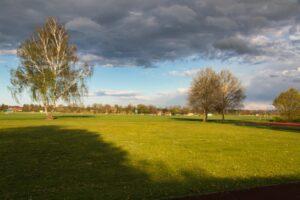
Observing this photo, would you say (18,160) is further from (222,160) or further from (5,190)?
(222,160)

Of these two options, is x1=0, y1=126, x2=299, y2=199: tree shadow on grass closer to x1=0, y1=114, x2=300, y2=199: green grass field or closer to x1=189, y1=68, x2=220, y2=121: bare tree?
x1=0, y1=114, x2=300, y2=199: green grass field

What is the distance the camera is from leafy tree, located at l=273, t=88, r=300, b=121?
8312cm

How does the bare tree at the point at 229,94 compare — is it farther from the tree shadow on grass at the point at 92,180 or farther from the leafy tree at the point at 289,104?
the tree shadow on grass at the point at 92,180

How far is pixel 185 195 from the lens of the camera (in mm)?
10297

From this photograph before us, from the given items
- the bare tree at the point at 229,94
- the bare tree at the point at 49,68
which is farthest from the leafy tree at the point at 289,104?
the bare tree at the point at 49,68

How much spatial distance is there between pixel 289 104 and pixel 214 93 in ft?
62.8

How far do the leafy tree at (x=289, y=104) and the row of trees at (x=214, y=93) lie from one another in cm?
896

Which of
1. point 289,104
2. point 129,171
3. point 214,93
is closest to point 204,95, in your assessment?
point 214,93

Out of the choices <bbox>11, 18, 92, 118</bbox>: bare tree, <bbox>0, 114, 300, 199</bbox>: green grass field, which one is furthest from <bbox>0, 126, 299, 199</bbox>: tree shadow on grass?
<bbox>11, 18, 92, 118</bbox>: bare tree

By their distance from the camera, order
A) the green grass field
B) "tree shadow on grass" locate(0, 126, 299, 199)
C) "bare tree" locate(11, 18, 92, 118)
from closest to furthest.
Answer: "tree shadow on grass" locate(0, 126, 299, 199) → the green grass field → "bare tree" locate(11, 18, 92, 118)

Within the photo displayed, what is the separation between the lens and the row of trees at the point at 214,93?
271ft

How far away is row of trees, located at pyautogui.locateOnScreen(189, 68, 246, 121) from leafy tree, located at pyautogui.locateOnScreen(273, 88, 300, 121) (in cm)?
896

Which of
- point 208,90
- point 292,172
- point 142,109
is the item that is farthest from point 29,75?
point 142,109

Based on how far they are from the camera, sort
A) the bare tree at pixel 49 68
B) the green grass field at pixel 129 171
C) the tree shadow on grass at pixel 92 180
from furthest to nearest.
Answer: the bare tree at pixel 49 68 < the green grass field at pixel 129 171 < the tree shadow on grass at pixel 92 180
